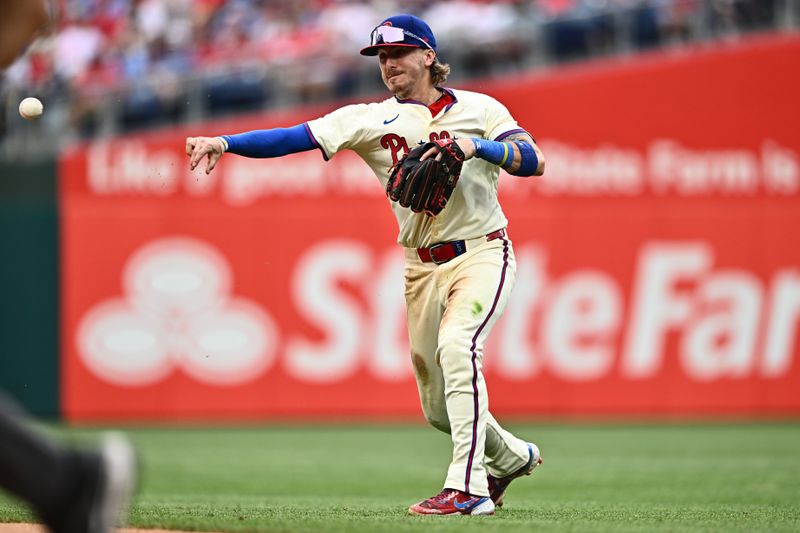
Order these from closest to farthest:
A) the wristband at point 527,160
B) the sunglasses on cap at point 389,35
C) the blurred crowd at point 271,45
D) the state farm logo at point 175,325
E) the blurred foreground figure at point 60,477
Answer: the blurred foreground figure at point 60,477
the wristband at point 527,160
the sunglasses on cap at point 389,35
the state farm logo at point 175,325
the blurred crowd at point 271,45

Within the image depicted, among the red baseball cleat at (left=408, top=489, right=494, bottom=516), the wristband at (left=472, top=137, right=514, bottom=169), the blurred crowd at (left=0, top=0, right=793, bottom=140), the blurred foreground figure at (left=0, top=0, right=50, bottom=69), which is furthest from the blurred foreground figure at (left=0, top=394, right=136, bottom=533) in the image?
the blurred crowd at (left=0, top=0, right=793, bottom=140)

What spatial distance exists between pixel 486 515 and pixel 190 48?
35.2 feet

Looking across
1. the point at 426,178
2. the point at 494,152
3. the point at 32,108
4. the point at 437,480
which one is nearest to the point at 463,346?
the point at 426,178

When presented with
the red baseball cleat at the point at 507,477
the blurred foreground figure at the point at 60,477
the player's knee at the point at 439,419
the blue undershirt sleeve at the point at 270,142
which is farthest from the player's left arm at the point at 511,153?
the blurred foreground figure at the point at 60,477

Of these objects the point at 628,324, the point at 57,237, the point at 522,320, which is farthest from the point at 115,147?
the point at 628,324

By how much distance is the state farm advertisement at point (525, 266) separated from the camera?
43.6 ft

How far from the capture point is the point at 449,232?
5.77 meters

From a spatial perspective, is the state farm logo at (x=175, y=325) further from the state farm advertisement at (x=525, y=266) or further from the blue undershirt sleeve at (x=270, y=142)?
the blue undershirt sleeve at (x=270, y=142)

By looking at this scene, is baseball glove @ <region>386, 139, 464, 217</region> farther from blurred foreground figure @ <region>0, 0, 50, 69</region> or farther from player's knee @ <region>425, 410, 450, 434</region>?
blurred foreground figure @ <region>0, 0, 50, 69</region>

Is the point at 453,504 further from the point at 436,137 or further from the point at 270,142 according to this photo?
the point at 270,142

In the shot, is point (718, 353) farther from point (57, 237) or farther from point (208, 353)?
point (57, 237)

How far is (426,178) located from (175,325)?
8.28 metres

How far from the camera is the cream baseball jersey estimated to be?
574cm

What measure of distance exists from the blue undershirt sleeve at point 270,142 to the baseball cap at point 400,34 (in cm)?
47
